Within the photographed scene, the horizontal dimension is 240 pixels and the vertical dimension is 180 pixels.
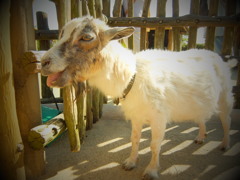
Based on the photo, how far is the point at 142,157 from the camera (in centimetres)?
282

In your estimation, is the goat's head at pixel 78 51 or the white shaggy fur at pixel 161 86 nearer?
the goat's head at pixel 78 51

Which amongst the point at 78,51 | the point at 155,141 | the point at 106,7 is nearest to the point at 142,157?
the point at 155,141

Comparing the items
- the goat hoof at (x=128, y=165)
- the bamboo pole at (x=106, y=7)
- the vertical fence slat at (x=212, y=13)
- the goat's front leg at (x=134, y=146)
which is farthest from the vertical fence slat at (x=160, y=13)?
the goat hoof at (x=128, y=165)

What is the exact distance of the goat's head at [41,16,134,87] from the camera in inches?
65.8

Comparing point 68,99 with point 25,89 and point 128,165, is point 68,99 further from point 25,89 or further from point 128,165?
point 128,165

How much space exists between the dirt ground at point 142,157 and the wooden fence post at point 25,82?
358 mm

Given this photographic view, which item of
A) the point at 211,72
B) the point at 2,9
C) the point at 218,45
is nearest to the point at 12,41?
the point at 2,9

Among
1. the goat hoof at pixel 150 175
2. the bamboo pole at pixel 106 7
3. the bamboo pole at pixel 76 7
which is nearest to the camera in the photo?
the goat hoof at pixel 150 175

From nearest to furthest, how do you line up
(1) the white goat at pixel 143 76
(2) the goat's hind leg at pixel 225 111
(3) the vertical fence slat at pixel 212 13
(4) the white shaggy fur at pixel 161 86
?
(1) the white goat at pixel 143 76, (4) the white shaggy fur at pixel 161 86, (2) the goat's hind leg at pixel 225 111, (3) the vertical fence slat at pixel 212 13

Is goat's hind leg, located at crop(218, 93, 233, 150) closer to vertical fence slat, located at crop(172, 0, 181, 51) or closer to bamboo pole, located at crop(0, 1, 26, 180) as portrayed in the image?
vertical fence slat, located at crop(172, 0, 181, 51)

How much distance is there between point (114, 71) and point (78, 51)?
46 cm

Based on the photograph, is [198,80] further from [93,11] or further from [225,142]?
[93,11]

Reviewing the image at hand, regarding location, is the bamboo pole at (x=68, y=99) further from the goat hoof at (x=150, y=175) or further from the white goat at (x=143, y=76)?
the goat hoof at (x=150, y=175)

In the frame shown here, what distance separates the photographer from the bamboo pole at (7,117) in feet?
5.00
